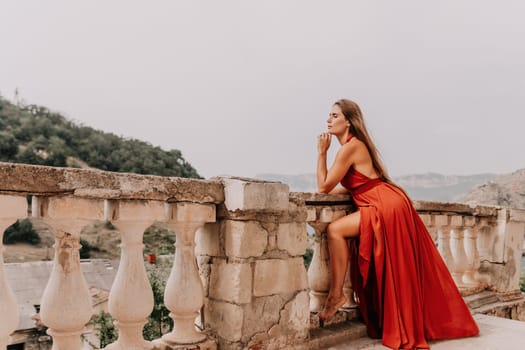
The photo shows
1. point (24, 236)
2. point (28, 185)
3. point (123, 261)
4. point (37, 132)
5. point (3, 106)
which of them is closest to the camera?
point (28, 185)

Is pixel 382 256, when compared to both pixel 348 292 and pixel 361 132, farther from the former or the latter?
pixel 361 132

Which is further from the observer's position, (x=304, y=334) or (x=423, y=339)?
(x=423, y=339)

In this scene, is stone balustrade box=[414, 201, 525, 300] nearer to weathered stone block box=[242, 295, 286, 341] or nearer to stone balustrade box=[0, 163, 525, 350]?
stone balustrade box=[0, 163, 525, 350]

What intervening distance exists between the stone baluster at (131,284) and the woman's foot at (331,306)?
1.48 meters

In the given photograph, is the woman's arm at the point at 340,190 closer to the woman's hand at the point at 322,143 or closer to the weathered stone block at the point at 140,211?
the woman's hand at the point at 322,143

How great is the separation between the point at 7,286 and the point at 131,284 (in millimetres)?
572

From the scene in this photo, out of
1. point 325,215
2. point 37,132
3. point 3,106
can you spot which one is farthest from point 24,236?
point 325,215

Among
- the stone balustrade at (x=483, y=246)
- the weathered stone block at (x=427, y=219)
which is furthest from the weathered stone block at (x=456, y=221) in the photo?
the weathered stone block at (x=427, y=219)

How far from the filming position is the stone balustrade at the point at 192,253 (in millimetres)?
1953

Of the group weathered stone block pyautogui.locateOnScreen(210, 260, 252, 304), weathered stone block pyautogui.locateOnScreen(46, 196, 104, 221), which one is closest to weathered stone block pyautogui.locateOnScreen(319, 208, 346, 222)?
weathered stone block pyautogui.locateOnScreen(210, 260, 252, 304)

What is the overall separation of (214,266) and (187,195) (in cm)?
53

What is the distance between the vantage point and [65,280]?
199cm

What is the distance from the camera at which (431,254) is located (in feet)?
11.4

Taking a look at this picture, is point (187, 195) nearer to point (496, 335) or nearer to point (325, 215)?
point (325, 215)
